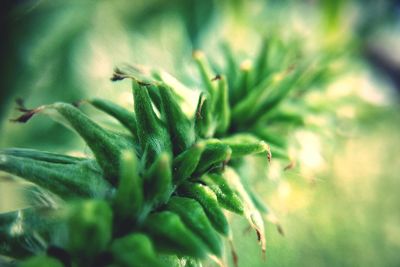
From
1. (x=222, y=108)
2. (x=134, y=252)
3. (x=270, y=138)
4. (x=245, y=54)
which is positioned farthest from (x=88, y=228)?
(x=245, y=54)

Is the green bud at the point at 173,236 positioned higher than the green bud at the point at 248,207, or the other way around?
the green bud at the point at 173,236

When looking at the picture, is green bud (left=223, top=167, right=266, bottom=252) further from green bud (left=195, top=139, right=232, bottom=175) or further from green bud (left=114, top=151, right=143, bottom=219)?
green bud (left=114, top=151, right=143, bottom=219)

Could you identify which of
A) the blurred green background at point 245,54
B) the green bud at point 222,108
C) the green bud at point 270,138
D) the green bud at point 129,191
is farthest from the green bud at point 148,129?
the blurred green background at point 245,54

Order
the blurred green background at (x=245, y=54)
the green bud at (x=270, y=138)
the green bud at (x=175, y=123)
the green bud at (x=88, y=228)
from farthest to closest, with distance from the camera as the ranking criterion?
1. the blurred green background at (x=245, y=54)
2. the green bud at (x=270, y=138)
3. the green bud at (x=175, y=123)
4. the green bud at (x=88, y=228)

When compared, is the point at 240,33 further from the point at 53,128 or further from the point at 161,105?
the point at 161,105

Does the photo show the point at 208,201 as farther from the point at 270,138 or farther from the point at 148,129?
the point at 270,138

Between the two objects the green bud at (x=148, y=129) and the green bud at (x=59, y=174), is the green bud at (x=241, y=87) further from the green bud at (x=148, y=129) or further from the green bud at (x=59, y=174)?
the green bud at (x=59, y=174)

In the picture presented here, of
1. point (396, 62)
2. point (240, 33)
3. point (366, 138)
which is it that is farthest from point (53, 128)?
point (396, 62)

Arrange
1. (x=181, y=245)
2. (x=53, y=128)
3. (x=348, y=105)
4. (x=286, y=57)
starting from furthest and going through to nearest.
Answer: (x=53, y=128) < (x=348, y=105) < (x=286, y=57) < (x=181, y=245)
